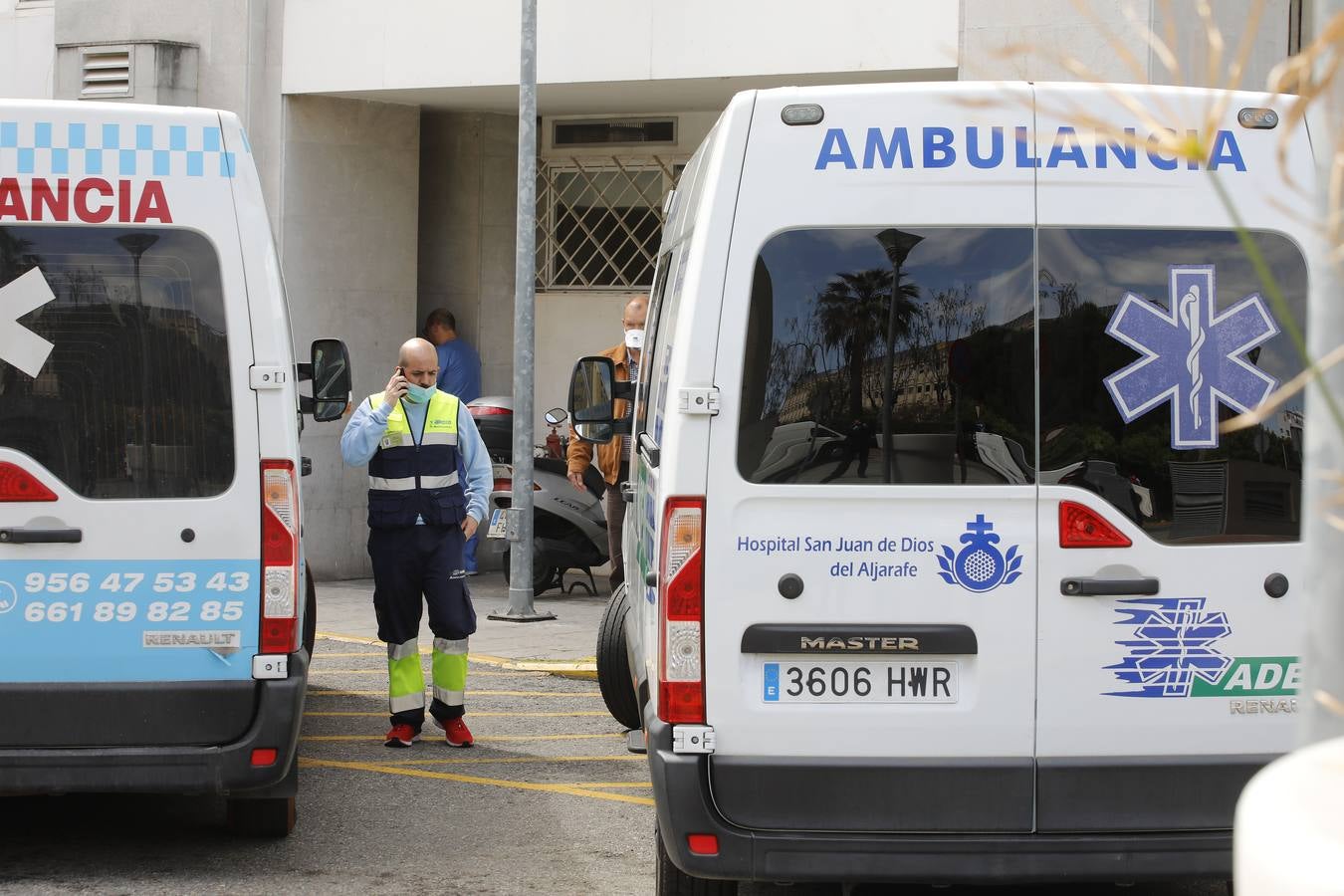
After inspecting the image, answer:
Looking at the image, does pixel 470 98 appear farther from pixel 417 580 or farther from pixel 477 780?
pixel 477 780

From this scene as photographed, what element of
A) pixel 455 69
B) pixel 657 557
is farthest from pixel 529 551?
pixel 657 557

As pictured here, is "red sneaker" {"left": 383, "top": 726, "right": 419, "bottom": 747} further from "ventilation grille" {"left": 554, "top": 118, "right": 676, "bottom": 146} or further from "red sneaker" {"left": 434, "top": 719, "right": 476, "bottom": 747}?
"ventilation grille" {"left": 554, "top": 118, "right": 676, "bottom": 146}

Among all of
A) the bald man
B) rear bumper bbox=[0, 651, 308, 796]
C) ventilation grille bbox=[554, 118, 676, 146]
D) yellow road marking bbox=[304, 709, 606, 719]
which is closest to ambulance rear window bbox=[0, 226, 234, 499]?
rear bumper bbox=[0, 651, 308, 796]

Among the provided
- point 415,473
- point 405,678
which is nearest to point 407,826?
point 405,678

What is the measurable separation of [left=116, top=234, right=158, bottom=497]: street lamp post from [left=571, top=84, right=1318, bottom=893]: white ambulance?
75.5 inches

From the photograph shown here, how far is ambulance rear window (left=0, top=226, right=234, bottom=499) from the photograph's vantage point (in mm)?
5328

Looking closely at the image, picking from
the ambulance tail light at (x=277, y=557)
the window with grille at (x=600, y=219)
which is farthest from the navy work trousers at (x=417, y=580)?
the window with grille at (x=600, y=219)

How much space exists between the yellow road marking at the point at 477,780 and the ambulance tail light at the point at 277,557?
5.93 feet

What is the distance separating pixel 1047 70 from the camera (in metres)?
10.9

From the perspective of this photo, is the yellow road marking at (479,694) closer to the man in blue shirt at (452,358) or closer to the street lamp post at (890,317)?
the man in blue shirt at (452,358)

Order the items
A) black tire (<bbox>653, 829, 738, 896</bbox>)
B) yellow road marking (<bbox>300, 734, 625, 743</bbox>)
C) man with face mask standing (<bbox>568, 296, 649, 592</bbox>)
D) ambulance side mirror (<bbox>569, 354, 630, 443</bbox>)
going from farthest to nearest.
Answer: man with face mask standing (<bbox>568, 296, 649, 592</bbox>) < yellow road marking (<bbox>300, 734, 625, 743</bbox>) < ambulance side mirror (<bbox>569, 354, 630, 443</bbox>) < black tire (<bbox>653, 829, 738, 896</bbox>)

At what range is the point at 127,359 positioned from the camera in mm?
5367

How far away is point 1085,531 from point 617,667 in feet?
9.92

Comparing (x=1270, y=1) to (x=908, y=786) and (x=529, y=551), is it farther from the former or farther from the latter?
(x=908, y=786)
